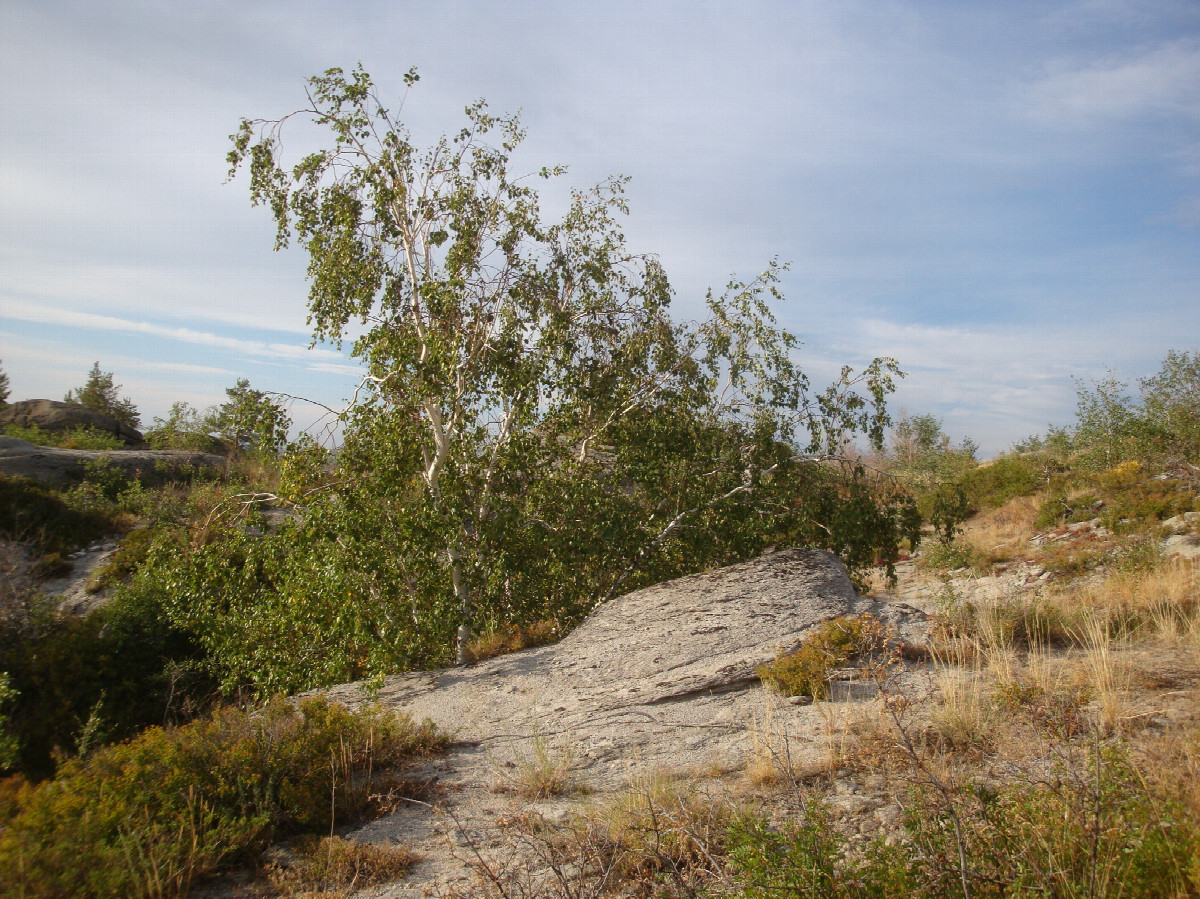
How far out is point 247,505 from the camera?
28.8 feet

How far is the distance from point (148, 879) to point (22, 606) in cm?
942

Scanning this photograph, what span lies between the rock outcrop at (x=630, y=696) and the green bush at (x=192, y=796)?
488 mm

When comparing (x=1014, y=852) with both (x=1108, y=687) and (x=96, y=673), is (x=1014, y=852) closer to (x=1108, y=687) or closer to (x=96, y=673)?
(x=1108, y=687)

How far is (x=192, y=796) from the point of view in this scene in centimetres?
464

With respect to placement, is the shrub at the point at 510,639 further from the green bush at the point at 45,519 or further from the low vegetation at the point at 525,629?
the green bush at the point at 45,519

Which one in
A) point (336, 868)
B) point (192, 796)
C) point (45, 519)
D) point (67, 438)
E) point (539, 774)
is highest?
point (67, 438)

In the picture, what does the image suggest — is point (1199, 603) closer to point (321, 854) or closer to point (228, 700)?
point (321, 854)

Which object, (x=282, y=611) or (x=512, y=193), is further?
(x=512, y=193)

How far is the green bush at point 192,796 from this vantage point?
3.77 metres

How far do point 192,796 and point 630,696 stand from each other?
12.2ft

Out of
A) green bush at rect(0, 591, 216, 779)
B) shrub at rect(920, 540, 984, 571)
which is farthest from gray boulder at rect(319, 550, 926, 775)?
shrub at rect(920, 540, 984, 571)

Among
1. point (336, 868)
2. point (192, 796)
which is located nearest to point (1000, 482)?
point (336, 868)

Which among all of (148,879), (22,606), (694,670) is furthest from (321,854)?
(22,606)

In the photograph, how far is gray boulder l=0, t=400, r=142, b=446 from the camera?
1019 inches
